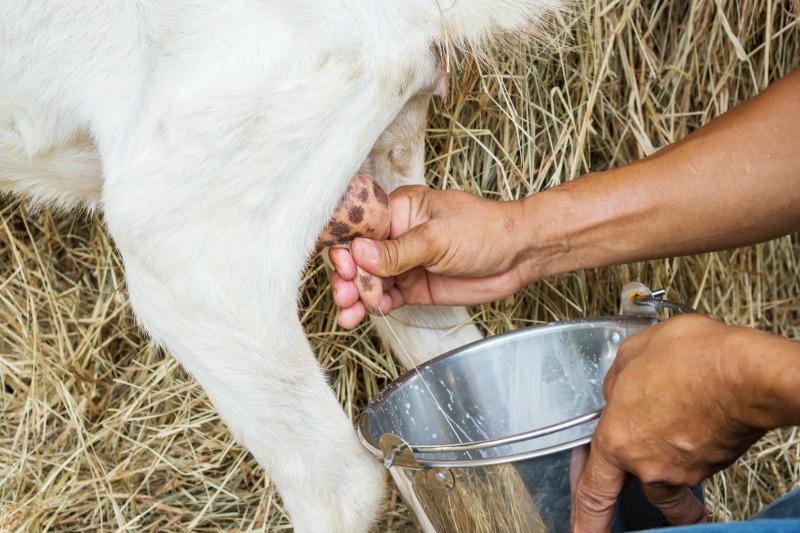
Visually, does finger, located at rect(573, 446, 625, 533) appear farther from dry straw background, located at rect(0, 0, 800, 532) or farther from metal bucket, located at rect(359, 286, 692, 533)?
dry straw background, located at rect(0, 0, 800, 532)

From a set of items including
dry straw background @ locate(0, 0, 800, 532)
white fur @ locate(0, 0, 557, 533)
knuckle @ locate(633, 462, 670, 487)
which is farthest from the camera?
dry straw background @ locate(0, 0, 800, 532)

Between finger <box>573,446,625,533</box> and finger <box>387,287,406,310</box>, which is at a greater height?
finger <box>573,446,625,533</box>

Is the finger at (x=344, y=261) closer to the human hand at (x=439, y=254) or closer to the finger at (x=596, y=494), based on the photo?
the human hand at (x=439, y=254)

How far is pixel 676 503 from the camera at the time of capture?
0.82 metres

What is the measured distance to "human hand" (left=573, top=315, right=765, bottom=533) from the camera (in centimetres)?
70

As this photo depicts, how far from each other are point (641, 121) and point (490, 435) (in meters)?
0.68

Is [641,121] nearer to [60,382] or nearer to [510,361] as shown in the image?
[510,361]

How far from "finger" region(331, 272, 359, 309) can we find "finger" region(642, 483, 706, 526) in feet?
1.48

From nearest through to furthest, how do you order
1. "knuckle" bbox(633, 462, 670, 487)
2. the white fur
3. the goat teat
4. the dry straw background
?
"knuckle" bbox(633, 462, 670, 487) → the white fur → the goat teat → the dry straw background

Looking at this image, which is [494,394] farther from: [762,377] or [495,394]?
[762,377]

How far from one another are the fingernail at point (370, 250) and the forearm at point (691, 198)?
240mm

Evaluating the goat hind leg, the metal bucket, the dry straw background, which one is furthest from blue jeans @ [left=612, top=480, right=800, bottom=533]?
the dry straw background

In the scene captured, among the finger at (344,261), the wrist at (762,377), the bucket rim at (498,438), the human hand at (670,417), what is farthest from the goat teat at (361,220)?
the wrist at (762,377)

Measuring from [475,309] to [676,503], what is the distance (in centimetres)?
75
